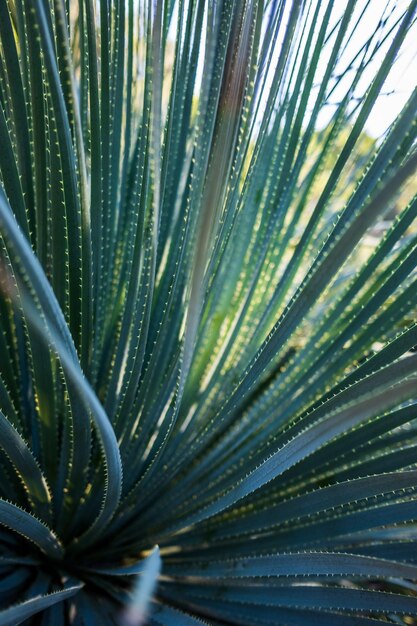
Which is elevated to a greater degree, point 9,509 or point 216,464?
point 216,464

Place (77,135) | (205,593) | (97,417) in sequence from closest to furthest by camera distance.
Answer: (97,417)
(77,135)
(205,593)

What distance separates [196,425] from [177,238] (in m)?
0.32

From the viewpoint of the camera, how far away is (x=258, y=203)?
1.10m

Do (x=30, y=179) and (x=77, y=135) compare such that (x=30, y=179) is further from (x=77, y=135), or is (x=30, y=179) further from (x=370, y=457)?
(x=370, y=457)

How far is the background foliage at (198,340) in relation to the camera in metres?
0.84

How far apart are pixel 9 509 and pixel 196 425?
1.33 feet

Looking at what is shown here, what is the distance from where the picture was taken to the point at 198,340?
1.11 m

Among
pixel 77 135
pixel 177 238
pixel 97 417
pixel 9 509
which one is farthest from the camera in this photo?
pixel 177 238

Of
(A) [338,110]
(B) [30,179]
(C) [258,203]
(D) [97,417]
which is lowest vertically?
(D) [97,417]

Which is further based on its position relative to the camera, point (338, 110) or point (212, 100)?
point (338, 110)

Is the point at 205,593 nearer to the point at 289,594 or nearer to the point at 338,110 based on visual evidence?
the point at 289,594

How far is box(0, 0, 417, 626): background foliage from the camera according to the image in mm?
835

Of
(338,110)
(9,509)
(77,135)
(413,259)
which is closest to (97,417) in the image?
(9,509)


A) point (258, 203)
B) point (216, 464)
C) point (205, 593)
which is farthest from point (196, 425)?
point (258, 203)
